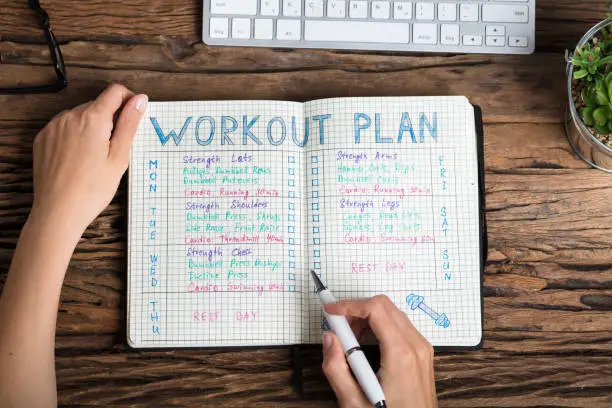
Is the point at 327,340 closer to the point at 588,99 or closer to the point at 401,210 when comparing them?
the point at 401,210

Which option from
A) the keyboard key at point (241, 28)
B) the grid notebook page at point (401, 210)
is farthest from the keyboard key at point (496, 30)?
the keyboard key at point (241, 28)

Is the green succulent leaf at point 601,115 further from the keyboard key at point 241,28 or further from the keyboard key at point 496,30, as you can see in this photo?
the keyboard key at point 241,28

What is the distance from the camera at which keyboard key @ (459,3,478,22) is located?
2.67 feet

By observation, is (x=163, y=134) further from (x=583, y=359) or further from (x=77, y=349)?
(x=583, y=359)

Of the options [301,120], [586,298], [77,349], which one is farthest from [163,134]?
[586,298]

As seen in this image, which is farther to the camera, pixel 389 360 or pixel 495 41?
pixel 495 41

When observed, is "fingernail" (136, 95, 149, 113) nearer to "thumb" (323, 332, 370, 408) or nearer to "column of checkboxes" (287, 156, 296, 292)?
"column of checkboxes" (287, 156, 296, 292)

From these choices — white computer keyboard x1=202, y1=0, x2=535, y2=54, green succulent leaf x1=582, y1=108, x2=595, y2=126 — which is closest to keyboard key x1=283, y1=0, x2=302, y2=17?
white computer keyboard x1=202, y1=0, x2=535, y2=54

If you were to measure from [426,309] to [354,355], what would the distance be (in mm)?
133

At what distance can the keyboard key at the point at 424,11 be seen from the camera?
81 centimetres

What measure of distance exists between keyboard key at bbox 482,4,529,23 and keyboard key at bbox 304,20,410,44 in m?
0.12

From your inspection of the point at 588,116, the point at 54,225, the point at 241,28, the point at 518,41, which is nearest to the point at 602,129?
the point at 588,116

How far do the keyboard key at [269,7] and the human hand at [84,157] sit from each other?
8.4 inches

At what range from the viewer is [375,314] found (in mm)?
715
